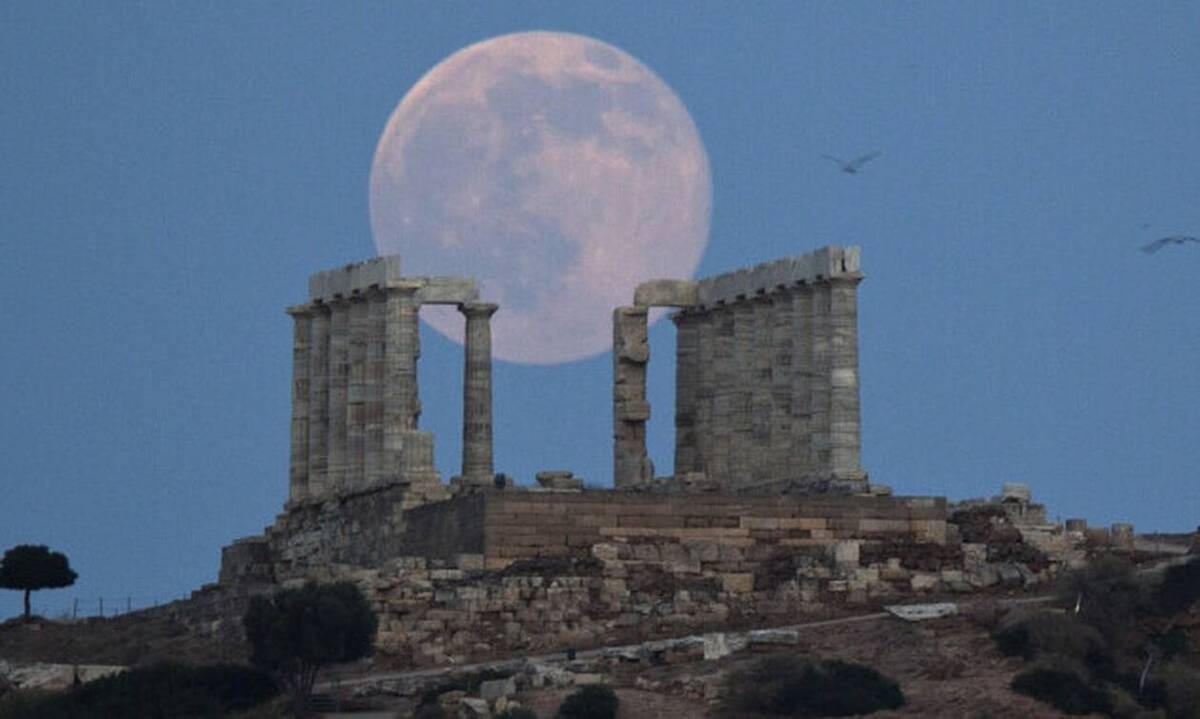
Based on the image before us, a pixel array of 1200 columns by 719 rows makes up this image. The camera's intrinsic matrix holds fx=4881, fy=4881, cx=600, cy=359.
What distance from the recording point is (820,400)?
11800cm

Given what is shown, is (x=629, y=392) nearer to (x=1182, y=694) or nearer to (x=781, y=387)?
(x=781, y=387)

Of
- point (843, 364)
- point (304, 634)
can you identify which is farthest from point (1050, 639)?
point (843, 364)

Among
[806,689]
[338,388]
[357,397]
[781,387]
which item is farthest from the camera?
[338,388]

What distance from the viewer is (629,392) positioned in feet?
402

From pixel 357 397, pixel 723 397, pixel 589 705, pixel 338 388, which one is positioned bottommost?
pixel 589 705

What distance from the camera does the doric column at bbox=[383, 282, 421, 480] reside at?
117875 mm

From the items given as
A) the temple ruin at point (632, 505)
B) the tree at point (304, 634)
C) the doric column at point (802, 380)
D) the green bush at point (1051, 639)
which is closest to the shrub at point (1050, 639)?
the green bush at point (1051, 639)

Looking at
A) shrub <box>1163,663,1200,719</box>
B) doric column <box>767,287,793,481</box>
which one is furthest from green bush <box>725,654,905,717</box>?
doric column <box>767,287,793,481</box>

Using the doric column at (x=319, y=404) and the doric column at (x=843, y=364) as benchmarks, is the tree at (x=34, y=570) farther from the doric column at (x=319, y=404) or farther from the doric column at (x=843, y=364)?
the doric column at (x=843, y=364)

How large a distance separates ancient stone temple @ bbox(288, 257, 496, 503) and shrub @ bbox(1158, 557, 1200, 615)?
62.9 ft

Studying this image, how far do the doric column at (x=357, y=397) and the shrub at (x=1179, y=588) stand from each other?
2347cm

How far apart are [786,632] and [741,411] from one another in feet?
70.8

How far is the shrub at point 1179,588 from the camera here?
335 ft

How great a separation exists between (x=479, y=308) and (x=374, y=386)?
3.19 m
